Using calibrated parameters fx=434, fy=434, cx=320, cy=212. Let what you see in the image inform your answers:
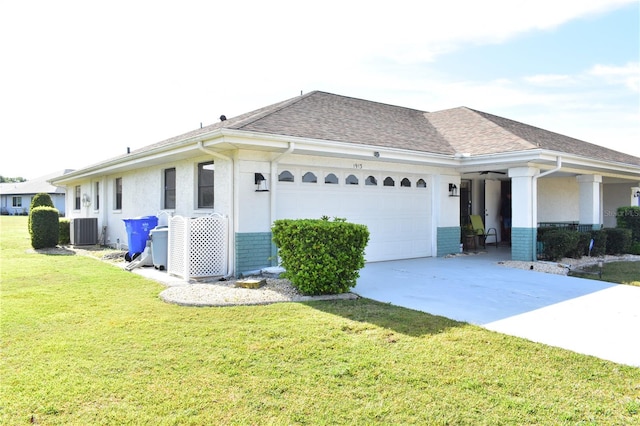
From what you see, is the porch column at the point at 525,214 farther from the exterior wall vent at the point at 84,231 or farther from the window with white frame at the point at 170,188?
the exterior wall vent at the point at 84,231

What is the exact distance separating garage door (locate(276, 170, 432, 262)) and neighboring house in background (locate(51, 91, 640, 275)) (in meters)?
0.03

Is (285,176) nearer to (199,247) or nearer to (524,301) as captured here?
(199,247)

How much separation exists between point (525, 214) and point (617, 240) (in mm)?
4840

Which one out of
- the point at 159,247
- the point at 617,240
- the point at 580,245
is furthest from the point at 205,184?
the point at 617,240

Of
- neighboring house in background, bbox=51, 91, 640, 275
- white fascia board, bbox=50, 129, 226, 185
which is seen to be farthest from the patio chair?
white fascia board, bbox=50, 129, 226, 185

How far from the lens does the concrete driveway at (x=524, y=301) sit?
501 centimetres

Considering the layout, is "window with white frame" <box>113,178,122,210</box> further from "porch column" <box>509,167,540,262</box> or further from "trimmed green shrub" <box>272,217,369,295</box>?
"porch column" <box>509,167,540,262</box>

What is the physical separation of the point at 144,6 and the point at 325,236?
18.1ft

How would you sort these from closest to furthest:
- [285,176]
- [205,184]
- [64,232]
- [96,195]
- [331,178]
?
[285,176], [205,184], [331,178], [64,232], [96,195]

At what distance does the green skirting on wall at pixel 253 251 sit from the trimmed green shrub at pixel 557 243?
7120 mm

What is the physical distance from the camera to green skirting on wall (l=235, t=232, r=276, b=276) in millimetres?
8805

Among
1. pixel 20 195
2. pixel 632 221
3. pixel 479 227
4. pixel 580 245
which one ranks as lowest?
pixel 580 245

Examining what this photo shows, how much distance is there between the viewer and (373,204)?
11.3m

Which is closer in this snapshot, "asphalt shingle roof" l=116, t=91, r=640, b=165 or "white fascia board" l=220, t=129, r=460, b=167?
A: "white fascia board" l=220, t=129, r=460, b=167
